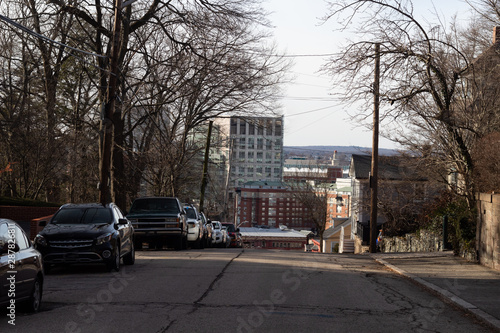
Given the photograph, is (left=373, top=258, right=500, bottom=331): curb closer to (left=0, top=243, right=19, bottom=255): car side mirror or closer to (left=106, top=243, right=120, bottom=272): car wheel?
(left=0, top=243, right=19, bottom=255): car side mirror

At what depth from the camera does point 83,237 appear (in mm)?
14062

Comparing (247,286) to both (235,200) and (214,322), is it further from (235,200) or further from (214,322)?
(235,200)

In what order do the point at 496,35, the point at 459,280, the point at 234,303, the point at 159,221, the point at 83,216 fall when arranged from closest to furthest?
1. the point at 234,303
2. the point at 459,280
3. the point at 83,216
4. the point at 159,221
5. the point at 496,35

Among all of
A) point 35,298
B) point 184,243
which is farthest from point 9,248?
point 184,243

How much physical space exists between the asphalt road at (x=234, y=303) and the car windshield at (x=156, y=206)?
715cm

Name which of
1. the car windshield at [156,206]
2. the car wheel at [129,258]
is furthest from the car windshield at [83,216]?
the car windshield at [156,206]

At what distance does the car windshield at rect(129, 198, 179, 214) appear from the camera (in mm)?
23080

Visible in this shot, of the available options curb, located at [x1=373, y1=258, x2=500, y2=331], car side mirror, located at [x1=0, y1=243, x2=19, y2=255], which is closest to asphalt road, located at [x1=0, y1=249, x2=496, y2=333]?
curb, located at [x1=373, y1=258, x2=500, y2=331]

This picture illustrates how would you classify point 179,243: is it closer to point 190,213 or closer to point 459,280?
point 190,213

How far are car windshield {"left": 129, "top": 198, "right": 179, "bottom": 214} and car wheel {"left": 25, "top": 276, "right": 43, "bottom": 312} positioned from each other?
528 inches

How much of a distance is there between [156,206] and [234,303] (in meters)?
13.5

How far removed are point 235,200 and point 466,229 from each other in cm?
6636

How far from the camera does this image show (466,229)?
1891 centimetres

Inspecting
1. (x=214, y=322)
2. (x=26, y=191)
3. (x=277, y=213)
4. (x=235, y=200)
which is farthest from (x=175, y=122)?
(x=277, y=213)
